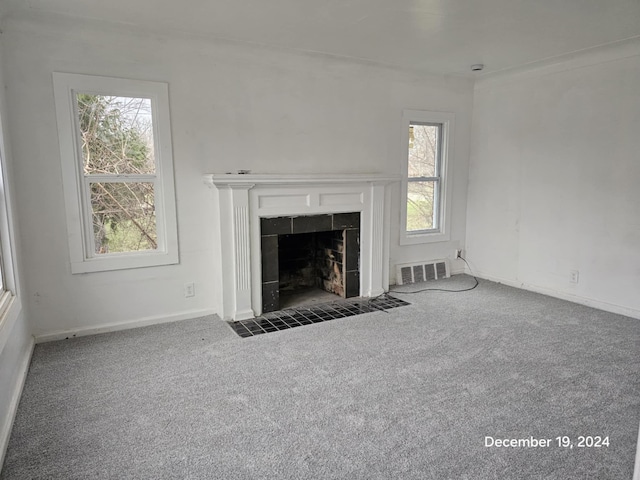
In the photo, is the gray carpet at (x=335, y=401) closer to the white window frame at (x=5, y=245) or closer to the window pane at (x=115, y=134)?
the white window frame at (x=5, y=245)

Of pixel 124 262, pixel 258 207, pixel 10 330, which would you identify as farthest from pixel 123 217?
pixel 10 330

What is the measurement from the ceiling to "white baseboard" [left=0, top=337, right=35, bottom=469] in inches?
92.1

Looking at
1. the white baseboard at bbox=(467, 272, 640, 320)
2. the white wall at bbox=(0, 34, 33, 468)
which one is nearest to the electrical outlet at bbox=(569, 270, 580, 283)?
the white baseboard at bbox=(467, 272, 640, 320)

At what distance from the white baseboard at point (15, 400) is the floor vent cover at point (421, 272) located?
11.7 feet

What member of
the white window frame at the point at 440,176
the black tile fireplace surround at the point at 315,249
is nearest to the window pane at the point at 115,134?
the black tile fireplace surround at the point at 315,249

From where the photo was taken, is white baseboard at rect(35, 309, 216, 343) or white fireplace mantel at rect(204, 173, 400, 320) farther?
white fireplace mantel at rect(204, 173, 400, 320)

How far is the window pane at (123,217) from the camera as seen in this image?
135 inches

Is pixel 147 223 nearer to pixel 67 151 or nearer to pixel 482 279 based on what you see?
pixel 67 151

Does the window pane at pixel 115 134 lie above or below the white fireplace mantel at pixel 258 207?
above

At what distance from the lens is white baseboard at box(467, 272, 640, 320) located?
3834mm

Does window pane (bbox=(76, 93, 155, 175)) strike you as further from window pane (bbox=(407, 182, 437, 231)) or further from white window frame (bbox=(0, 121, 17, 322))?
window pane (bbox=(407, 182, 437, 231))

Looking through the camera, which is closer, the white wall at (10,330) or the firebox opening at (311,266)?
the white wall at (10,330)

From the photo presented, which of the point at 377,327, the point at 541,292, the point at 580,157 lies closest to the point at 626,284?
the point at 541,292

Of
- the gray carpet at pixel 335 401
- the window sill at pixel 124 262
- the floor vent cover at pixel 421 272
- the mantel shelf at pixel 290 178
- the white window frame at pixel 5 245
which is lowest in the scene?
the gray carpet at pixel 335 401
